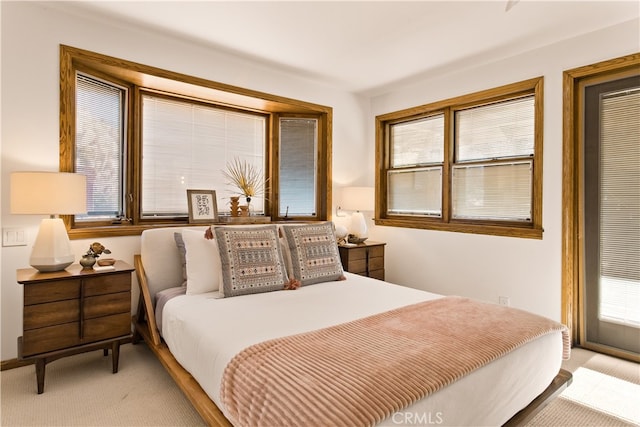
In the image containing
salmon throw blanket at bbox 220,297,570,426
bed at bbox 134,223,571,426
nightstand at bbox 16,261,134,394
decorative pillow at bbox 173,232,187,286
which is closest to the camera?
salmon throw blanket at bbox 220,297,570,426

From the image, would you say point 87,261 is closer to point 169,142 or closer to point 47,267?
point 47,267

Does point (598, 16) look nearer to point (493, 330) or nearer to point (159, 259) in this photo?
point (493, 330)

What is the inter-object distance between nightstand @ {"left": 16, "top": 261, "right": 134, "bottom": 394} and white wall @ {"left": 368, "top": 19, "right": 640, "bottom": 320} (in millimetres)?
3041

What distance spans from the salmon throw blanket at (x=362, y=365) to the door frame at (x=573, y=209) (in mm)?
1263

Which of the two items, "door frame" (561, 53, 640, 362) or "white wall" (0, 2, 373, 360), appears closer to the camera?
"white wall" (0, 2, 373, 360)

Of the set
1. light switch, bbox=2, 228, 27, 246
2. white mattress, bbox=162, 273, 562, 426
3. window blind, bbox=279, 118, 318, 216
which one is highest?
window blind, bbox=279, 118, 318, 216

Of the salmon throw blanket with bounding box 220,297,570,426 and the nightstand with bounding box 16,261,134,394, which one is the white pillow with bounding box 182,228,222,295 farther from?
the salmon throw blanket with bounding box 220,297,570,426

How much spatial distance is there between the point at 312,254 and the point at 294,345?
4.71 ft

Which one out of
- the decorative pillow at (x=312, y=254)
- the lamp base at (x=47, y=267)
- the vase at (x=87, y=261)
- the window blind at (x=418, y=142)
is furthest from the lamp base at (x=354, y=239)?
the lamp base at (x=47, y=267)

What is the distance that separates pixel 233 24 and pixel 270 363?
2562 mm

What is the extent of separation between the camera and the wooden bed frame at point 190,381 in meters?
1.64

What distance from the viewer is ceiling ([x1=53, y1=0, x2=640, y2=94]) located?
8.28 ft

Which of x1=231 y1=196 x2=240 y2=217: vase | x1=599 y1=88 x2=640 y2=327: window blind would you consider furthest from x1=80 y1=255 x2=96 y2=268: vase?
x1=599 y1=88 x2=640 y2=327: window blind

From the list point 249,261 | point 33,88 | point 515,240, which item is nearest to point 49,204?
point 33,88
